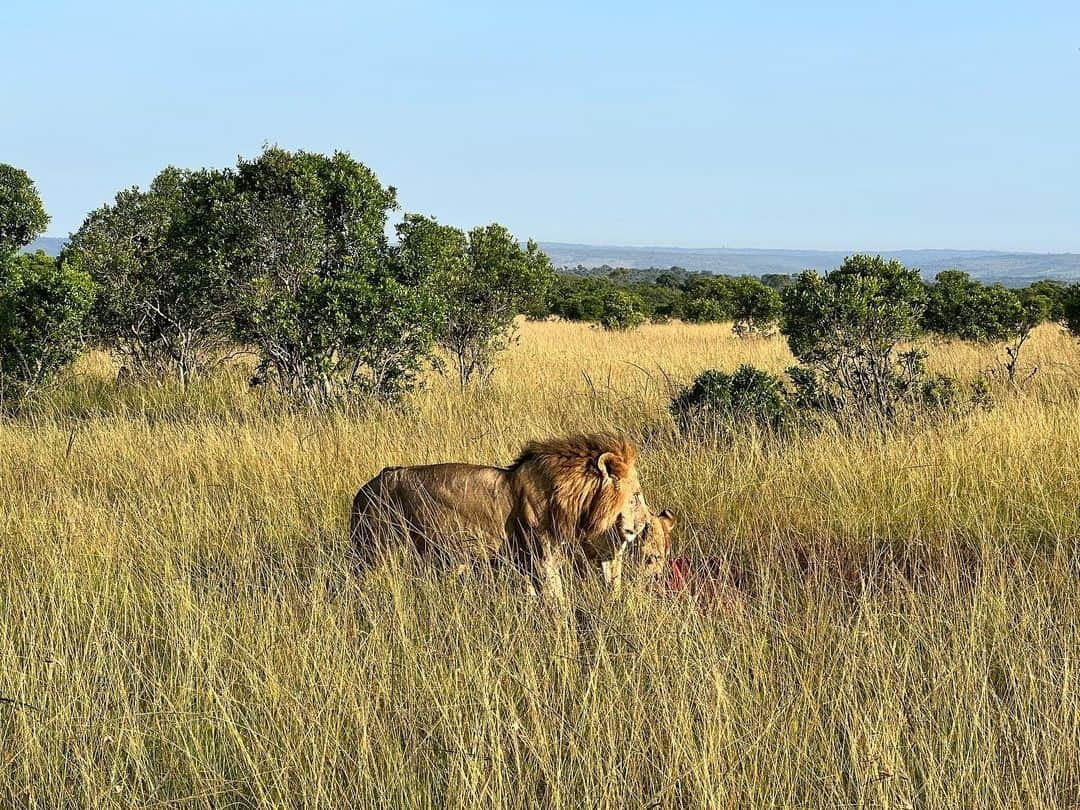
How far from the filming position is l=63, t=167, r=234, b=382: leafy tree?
38.1 feet

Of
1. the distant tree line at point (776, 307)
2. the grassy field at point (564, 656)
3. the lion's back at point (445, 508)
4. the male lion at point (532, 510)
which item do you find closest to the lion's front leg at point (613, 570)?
the male lion at point (532, 510)

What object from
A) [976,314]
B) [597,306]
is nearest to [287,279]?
[976,314]

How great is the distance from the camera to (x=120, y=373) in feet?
39.1

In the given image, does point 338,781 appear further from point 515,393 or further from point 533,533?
point 515,393

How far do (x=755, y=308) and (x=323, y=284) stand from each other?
627 inches

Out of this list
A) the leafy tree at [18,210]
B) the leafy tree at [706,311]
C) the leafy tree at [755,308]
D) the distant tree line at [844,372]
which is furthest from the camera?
the leafy tree at [706,311]

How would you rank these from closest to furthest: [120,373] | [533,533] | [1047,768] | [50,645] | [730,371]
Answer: [1047,768] < [50,645] < [533,533] < [120,373] < [730,371]

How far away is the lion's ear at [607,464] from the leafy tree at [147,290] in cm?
714

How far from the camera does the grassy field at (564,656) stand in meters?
Answer: 2.63

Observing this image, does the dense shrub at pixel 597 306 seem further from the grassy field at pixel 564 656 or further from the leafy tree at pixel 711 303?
the grassy field at pixel 564 656

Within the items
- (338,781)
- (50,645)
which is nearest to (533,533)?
(338,781)

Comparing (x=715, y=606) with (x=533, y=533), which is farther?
(x=533, y=533)

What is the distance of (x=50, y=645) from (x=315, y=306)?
19.1 feet

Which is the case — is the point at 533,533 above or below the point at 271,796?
above
